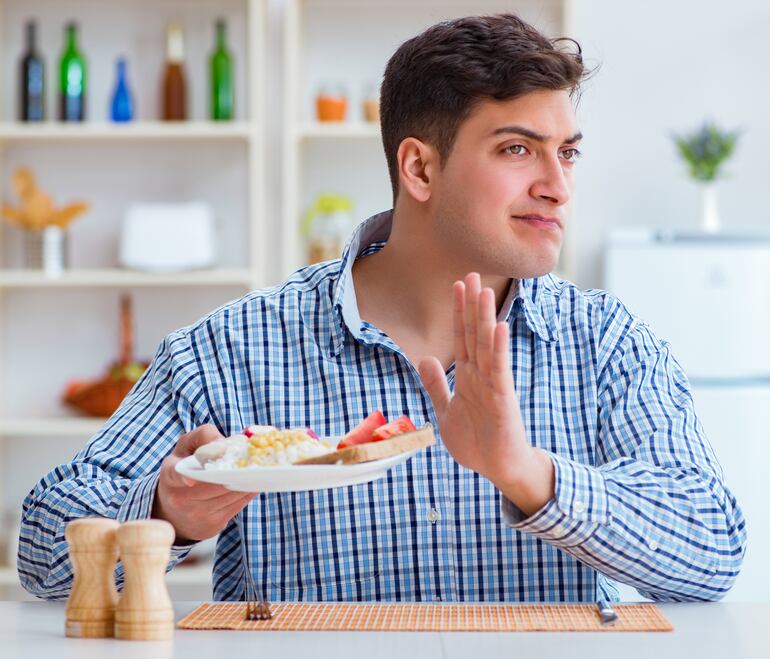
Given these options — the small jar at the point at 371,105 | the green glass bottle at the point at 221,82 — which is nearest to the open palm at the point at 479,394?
the small jar at the point at 371,105

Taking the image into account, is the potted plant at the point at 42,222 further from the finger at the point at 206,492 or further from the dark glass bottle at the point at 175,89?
the finger at the point at 206,492

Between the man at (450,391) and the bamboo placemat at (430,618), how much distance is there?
149 mm

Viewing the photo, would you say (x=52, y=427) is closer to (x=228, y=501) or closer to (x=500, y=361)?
(x=228, y=501)

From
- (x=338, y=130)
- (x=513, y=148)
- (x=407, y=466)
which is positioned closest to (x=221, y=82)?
(x=338, y=130)

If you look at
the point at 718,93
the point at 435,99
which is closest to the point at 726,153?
the point at 718,93

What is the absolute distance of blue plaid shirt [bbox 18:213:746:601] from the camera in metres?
1.48

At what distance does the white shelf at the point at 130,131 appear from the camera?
3799mm

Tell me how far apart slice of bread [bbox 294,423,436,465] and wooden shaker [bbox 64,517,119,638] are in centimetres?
21

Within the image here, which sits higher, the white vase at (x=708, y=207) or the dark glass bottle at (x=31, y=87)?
the dark glass bottle at (x=31, y=87)

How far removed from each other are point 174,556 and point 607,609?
534 mm

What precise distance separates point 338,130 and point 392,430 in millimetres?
2582

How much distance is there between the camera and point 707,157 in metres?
3.77

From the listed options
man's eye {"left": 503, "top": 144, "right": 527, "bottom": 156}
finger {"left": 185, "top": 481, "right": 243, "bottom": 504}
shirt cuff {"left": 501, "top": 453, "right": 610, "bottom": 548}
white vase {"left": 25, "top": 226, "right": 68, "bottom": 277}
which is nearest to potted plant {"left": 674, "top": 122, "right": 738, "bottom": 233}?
white vase {"left": 25, "top": 226, "right": 68, "bottom": 277}

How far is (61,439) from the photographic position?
4125 mm
